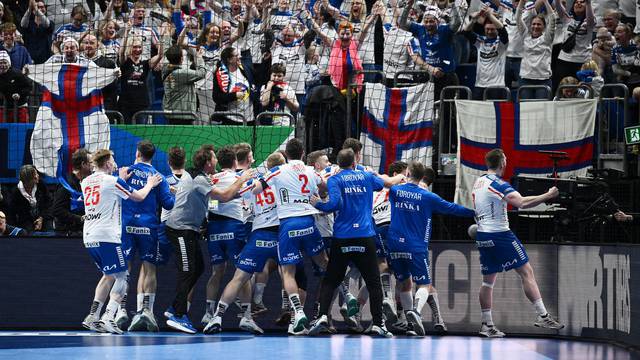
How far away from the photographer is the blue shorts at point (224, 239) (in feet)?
46.0

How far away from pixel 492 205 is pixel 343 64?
5246 millimetres

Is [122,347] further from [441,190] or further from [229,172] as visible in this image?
[441,190]

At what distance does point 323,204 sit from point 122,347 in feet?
9.63

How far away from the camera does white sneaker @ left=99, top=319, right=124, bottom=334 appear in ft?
44.2

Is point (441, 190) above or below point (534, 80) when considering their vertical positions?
below

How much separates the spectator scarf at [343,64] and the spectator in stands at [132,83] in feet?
10.4

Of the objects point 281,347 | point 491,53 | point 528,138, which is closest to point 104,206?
point 281,347

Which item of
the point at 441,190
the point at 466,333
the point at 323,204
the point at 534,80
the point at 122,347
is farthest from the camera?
the point at 534,80

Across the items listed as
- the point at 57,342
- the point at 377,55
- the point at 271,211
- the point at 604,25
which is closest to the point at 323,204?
the point at 271,211

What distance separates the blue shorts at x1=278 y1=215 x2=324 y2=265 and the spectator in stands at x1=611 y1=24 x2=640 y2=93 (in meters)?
7.02

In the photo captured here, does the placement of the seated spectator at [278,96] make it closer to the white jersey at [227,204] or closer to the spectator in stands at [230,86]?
the spectator in stands at [230,86]

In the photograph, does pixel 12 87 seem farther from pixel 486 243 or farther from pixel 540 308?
pixel 540 308

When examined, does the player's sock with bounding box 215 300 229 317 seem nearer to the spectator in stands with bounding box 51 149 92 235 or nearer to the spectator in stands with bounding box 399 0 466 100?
the spectator in stands with bounding box 51 149 92 235

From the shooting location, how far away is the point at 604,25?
1892 centimetres
